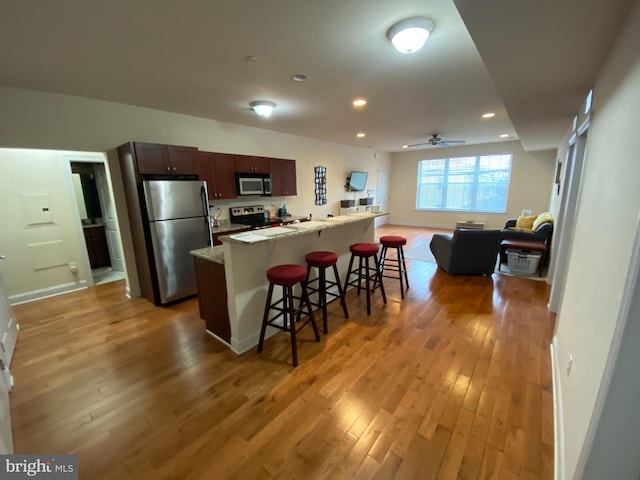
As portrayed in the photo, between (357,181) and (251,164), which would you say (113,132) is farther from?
(357,181)

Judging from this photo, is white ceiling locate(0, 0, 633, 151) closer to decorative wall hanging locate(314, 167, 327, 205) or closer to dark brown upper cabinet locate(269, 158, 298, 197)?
dark brown upper cabinet locate(269, 158, 298, 197)

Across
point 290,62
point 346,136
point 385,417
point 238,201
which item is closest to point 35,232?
point 238,201

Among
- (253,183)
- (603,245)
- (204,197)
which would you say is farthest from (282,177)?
(603,245)

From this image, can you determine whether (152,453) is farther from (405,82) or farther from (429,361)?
(405,82)

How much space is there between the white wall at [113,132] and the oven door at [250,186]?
13.5 inches

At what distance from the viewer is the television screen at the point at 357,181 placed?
23.9 ft

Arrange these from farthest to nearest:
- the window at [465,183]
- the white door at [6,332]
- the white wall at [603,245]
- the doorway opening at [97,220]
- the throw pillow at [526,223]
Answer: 1. the window at [465,183]
2. the throw pillow at [526,223]
3. the doorway opening at [97,220]
4. the white door at [6,332]
5. the white wall at [603,245]

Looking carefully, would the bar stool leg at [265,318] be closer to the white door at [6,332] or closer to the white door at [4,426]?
the white door at [4,426]

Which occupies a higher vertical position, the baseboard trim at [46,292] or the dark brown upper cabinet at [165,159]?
the dark brown upper cabinet at [165,159]

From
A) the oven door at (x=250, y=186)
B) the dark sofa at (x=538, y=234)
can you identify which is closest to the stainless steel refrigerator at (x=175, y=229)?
the oven door at (x=250, y=186)

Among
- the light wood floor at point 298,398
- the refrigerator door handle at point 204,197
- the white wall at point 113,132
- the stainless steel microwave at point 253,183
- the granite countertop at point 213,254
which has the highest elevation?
the white wall at point 113,132

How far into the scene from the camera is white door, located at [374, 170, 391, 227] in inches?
345

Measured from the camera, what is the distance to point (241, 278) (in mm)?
2312

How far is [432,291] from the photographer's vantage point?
3697 millimetres
